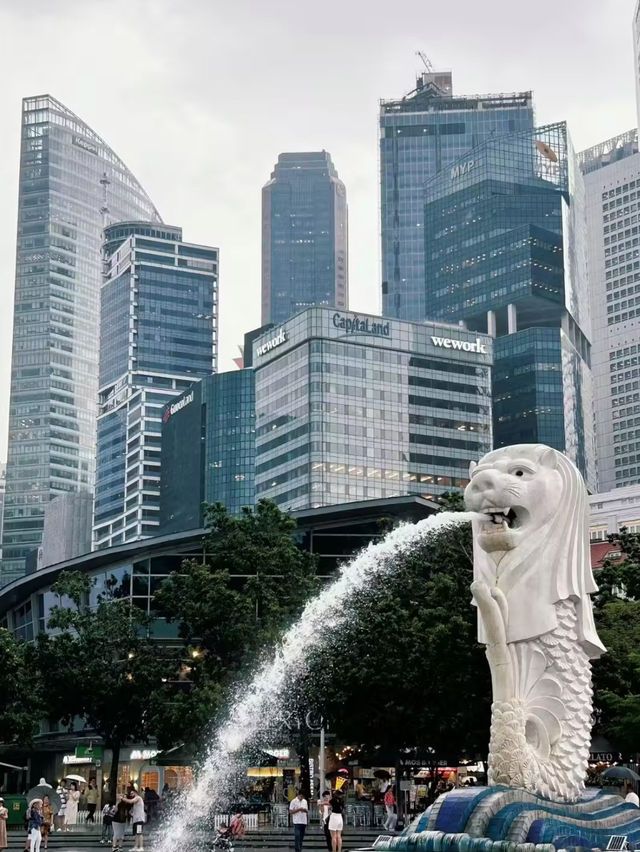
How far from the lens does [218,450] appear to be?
186 metres

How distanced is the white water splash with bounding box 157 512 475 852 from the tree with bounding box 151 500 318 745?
68 cm

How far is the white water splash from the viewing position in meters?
46.4

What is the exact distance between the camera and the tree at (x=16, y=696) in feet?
179

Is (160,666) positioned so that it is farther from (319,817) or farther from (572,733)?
(572,733)

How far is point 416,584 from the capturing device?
45562 mm

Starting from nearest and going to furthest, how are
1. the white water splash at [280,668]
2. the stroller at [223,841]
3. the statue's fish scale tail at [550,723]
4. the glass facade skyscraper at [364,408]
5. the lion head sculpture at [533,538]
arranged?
1. the statue's fish scale tail at [550,723]
2. the lion head sculpture at [533,538]
3. the stroller at [223,841]
4. the white water splash at [280,668]
5. the glass facade skyscraper at [364,408]

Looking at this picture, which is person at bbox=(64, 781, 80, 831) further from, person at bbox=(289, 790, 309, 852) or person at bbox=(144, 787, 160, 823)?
person at bbox=(289, 790, 309, 852)

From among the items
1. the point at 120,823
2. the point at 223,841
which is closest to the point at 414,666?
the point at 120,823

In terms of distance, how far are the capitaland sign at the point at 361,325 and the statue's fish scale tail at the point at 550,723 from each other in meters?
121

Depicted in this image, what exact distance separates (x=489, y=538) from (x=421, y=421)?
125088 mm

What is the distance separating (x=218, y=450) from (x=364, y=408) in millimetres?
44969

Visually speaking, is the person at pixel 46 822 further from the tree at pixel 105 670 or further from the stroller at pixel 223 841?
the tree at pixel 105 670

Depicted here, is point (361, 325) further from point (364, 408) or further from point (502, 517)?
point (502, 517)

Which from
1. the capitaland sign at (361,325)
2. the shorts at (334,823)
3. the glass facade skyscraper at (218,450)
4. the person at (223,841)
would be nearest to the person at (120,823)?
the person at (223,841)
